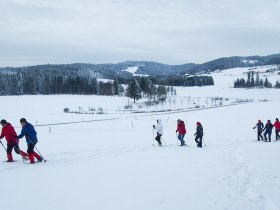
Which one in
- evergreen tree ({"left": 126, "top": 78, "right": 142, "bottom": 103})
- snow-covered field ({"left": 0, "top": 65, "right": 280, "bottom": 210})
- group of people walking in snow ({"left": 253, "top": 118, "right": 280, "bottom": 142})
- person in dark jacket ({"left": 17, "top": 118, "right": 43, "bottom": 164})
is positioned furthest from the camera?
evergreen tree ({"left": 126, "top": 78, "right": 142, "bottom": 103})

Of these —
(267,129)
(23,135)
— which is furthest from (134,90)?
(23,135)

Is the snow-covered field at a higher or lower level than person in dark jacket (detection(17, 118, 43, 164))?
lower

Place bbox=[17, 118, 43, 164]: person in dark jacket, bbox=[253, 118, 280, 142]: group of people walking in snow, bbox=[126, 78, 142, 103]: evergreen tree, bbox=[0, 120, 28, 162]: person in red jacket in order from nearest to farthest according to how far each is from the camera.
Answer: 1. bbox=[17, 118, 43, 164]: person in dark jacket
2. bbox=[0, 120, 28, 162]: person in red jacket
3. bbox=[253, 118, 280, 142]: group of people walking in snow
4. bbox=[126, 78, 142, 103]: evergreen tree

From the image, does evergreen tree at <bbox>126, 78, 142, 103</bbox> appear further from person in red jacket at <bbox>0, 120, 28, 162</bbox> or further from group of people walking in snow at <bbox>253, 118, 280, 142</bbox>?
person in red jacket at <bbox>0, 120, 28, 162</bbox>

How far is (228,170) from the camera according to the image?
41.9 ft

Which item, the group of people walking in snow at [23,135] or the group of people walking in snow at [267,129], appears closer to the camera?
the group of people walking in snow at [23,135]

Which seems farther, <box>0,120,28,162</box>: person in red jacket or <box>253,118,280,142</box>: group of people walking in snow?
<box>253,118,280,142</box>: group of people walking in snow

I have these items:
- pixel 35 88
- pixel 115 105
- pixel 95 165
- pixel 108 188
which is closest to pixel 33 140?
pixel 95 165

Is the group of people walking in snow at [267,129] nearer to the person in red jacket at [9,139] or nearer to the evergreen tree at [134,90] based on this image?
the person in red jacket at [9,139]

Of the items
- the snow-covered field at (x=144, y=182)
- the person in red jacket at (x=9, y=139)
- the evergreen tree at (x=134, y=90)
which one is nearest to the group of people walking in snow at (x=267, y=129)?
the snow-covered field at (x=144, y=182)

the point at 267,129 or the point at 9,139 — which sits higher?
the point at 9,139

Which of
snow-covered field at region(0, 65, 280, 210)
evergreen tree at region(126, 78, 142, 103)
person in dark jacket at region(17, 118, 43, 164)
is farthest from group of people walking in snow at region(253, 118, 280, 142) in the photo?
evergreen tree at region(126, 78, 142, 103)

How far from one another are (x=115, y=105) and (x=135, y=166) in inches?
3602

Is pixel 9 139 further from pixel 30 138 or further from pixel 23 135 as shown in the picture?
pixel 30 138
